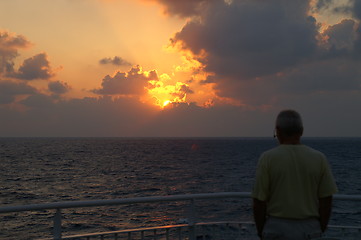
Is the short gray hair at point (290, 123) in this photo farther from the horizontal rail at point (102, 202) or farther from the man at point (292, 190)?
the horizontal rail at point (102, 202)

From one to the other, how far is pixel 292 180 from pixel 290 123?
0.44 meters

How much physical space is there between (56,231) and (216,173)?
5466 centimetres

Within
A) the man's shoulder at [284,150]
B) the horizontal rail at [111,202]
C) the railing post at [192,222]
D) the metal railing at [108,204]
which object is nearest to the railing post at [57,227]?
the metal railing at [108,204]

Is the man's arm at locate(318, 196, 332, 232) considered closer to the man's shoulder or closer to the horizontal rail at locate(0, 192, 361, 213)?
the man's shoulder

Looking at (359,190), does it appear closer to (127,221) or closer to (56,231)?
(127,221)

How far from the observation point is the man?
2.86 meters

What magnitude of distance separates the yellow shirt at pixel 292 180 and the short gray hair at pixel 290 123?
13 cm

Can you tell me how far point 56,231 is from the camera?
4531mm

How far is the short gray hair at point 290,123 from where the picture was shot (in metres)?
2.97

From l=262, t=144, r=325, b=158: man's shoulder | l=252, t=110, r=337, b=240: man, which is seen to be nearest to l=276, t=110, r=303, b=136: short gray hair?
l=252, t=110, r=337, b=240: man

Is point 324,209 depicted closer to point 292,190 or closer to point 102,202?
point 292,190

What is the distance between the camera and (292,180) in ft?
9.36

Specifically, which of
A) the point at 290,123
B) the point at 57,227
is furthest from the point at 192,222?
the point at 290,123

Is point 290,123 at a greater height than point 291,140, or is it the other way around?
point 290,123
